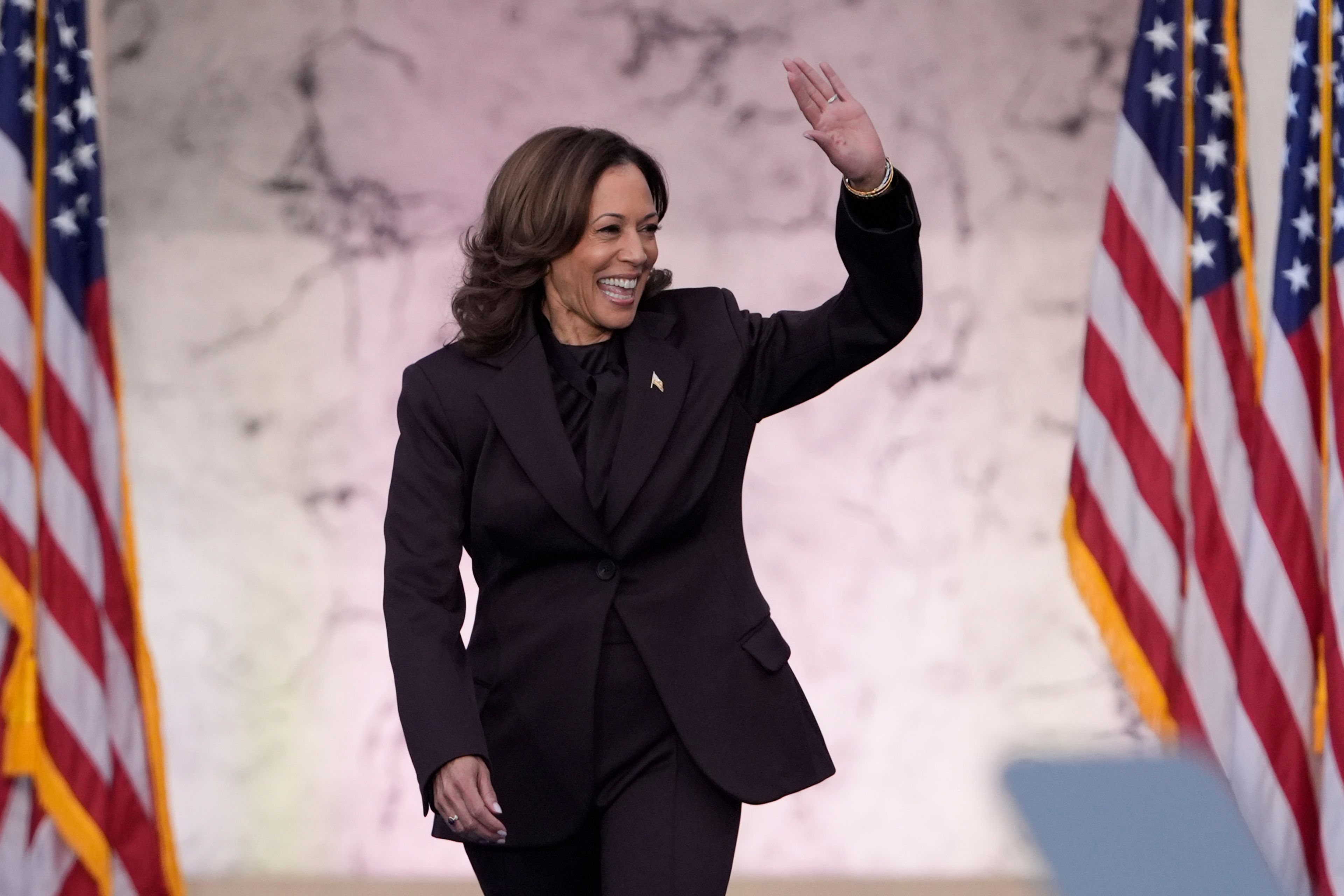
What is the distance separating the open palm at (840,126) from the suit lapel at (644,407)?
0.33m

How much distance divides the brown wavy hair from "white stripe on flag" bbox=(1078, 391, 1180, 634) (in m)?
1.89

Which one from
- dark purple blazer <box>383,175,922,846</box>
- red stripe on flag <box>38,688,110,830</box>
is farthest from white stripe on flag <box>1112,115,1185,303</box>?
red stripe on flag <box>38,688,110,830</box>

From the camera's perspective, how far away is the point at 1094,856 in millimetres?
680

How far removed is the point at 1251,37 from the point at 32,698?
10.4ft

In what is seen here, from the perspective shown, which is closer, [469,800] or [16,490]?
[469,800]

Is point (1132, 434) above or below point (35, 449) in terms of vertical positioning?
below

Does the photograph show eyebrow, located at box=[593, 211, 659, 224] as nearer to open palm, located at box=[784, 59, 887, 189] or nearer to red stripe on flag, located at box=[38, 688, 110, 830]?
open palm, located at box=[784, 59, 887, 189]

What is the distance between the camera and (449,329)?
4.38m

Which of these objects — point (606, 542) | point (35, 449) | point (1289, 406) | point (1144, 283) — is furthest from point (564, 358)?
point (1144, 283)

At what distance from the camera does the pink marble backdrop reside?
14.3 ft

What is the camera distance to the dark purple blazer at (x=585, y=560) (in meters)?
2.06

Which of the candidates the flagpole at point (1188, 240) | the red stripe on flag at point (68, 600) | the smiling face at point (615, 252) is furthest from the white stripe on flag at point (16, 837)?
the flagpole at point (1188, 240)

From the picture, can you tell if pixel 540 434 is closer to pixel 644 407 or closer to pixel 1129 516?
pixel 644 407

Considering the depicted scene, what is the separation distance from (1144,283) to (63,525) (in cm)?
250
